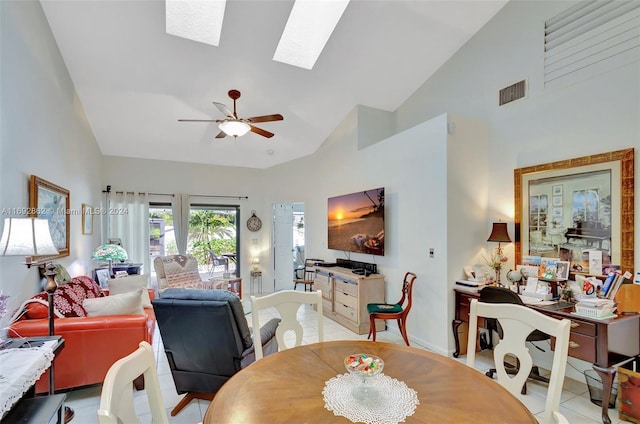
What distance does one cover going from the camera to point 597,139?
2.77 m

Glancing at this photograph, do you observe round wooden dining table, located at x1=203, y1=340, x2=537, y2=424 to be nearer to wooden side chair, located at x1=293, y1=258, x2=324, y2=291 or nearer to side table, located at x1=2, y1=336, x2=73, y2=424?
side table, located at x1=2, y1=336, x2=73, y2=424

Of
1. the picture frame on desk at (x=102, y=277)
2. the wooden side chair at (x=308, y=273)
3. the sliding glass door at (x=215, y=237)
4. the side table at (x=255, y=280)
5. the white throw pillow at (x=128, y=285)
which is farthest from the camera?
the side table at (x=255, y=280)

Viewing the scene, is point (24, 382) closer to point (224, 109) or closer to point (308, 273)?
point (224, 109)

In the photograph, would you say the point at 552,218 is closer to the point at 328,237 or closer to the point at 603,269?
the point at 603,269

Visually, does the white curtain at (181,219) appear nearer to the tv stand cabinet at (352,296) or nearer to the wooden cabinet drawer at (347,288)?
the tv stand cabinet at (352,296)

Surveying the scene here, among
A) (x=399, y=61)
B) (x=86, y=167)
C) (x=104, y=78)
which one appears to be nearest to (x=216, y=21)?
(x=104, y=78)

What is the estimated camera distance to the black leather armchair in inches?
87.3

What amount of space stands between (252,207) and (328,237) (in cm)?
223

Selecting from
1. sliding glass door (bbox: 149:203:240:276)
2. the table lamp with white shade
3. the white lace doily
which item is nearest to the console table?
the table lamp with white shade

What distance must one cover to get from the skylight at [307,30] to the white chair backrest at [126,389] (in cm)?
336

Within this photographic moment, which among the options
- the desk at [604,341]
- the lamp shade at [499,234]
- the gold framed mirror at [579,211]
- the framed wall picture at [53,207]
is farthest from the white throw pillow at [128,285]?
the gold framed mirror at [579,211]

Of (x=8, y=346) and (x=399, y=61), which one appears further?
(x=399, y=61)

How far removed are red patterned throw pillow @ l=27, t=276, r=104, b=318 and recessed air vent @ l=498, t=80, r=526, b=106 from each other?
4.91 meters

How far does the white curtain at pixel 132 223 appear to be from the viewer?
569cm
